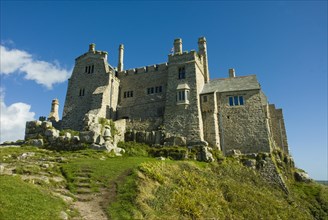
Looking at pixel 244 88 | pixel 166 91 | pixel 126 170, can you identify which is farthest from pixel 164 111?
pixel 126 170

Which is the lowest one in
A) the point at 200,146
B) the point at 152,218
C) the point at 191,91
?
the point at 152,218

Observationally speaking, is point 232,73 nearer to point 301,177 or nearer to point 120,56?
point 301,177

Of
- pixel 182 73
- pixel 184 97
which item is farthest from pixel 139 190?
pixel 182 73

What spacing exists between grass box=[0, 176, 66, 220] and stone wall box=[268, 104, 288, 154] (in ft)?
112

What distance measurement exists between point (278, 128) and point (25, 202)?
1462 inches

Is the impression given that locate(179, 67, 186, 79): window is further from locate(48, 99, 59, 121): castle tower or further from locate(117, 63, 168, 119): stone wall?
locate(48, 99, 59, 121): castle tower

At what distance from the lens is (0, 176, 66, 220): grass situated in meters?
11.4

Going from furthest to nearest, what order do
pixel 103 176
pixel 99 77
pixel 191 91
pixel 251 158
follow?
pixel 99 77
pixel 191 91
pixel 251 158
pixel 103 176

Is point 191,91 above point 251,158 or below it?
above

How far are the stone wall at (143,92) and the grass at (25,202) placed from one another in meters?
25.3

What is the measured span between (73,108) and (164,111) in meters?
15.7

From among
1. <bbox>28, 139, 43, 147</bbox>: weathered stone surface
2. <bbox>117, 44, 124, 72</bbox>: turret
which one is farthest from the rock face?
<bbox>117, 44, 124, 72</bbox>: turret

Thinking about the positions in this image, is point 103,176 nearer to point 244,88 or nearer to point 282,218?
point 282,218

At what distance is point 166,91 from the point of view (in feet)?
127
